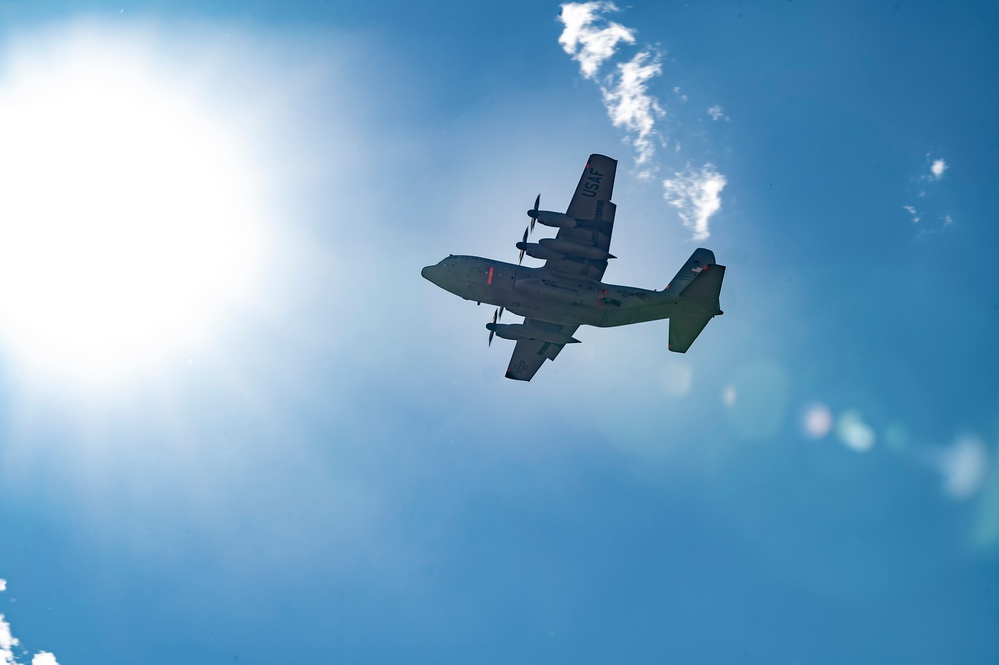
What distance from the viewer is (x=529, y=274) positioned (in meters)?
42.2

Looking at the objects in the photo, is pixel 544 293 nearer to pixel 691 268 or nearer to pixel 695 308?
pixel 695 308

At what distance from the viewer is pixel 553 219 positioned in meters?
40.6

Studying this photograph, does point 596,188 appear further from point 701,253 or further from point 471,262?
point 701,253

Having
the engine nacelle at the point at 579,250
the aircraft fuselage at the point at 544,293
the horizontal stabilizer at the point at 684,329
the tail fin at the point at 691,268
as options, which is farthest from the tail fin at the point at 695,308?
the engine nacelle at the point at 579,250

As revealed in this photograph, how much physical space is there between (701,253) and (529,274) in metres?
14.2

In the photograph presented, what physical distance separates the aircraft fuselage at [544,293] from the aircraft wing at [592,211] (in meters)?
1.56

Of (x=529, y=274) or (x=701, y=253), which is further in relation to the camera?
(x=701, y=253)

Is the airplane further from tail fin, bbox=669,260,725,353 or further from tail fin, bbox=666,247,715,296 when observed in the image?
tail fin, bbox=666,247,715,296

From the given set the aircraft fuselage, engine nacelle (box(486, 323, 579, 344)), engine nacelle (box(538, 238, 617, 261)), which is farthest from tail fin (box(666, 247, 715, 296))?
engine nacelle (box(486, 323, 579, 344))

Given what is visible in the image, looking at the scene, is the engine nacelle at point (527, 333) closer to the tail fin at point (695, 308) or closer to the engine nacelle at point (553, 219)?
the tail fin at point (695, 308)

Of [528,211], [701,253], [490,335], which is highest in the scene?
[701,253]

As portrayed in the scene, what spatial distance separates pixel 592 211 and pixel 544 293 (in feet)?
18.8

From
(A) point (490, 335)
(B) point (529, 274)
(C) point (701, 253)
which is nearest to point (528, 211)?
(B) point (529, 274)

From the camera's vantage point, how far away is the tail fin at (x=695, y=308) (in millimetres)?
41125
